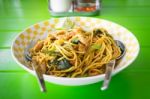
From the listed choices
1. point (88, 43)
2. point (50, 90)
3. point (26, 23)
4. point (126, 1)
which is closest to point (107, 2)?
point (126, 1)

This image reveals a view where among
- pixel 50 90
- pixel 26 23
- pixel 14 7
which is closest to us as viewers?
pixel 50 90

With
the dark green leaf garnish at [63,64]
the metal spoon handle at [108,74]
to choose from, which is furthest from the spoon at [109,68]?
the dark green leaf garnish at [63,64]

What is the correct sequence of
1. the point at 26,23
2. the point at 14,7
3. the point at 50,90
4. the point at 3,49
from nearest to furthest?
the point at 50,90 → the point at 3,49 → the point at 26,23 → the point at 14,7

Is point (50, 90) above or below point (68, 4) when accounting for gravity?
below

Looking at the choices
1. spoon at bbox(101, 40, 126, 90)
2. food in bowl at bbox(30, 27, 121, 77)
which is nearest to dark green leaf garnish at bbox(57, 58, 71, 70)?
food in bowl at bbox(30, 27, 121, 77)

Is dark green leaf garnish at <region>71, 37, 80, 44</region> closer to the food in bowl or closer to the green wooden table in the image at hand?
the food in bowl

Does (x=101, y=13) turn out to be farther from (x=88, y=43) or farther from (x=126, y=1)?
(x=88, y=43)
